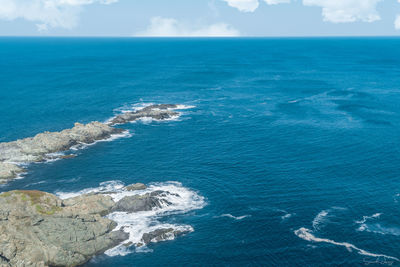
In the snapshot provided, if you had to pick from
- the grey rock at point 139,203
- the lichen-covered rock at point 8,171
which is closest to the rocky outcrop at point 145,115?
the lichen-covered rock at point 8,171

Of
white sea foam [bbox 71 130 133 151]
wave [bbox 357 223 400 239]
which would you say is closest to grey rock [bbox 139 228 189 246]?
wave [bbox 357 223 400 239]

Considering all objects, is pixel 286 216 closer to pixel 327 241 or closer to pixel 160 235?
pixel 327 241

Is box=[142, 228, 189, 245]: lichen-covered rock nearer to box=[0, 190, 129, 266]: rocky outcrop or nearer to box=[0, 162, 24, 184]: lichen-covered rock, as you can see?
box=[0, 190, 129, 266]: rocky outcrop

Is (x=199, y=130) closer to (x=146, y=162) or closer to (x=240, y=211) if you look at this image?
(x=146, y=162)

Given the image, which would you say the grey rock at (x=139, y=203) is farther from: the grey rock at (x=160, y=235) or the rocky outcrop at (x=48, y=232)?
the grey rock at (x=160, y=235)

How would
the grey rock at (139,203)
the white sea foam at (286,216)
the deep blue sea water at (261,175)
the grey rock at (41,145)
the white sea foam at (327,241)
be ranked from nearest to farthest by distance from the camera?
the white sea foam at (327,241) → the deep blue sea water at (261,175) → the white sea foam at (286,216) → the grey rock at (139,203) → the grey rock at (41,145)

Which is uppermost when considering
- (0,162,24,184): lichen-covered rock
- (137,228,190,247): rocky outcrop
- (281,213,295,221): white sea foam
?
(281,213,295,221): white sea foam
